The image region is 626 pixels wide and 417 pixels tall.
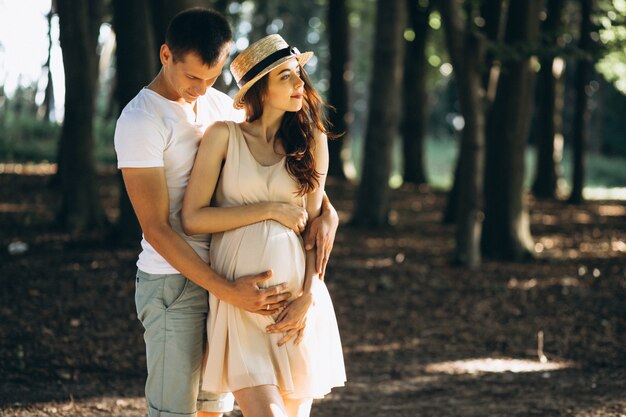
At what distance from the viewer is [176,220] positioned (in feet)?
13.3

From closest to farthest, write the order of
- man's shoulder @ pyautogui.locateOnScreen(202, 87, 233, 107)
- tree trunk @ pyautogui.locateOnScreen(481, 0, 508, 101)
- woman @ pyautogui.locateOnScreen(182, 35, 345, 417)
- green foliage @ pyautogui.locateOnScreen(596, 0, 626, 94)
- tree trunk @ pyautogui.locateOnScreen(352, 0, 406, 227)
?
1. woman @ pyautogui.locateOnScreen(182, 35, 345, 417)
2. man's shoulder @ pyautogui.locateOnScreen(202, 87, 233, 107)
3. tree trunk @ pyautogui.locateOnScreen(481, 0, 508, 101)
4. tree trunk @ pyautogui.locateOnScreen(352, 0, 406, 227)
5. green foliage @ pyautogui.locateOnScreen(596, 0, 626, 94)

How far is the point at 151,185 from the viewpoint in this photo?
12.5 ft

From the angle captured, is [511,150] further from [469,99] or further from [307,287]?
[307,287]

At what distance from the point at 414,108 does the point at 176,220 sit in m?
18.1

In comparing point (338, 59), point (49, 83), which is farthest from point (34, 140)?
point (338, 59)

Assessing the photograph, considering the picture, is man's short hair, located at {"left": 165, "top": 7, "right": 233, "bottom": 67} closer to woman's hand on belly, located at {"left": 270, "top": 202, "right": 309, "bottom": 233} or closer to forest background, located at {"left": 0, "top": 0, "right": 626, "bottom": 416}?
woman's hand on belly, located at {"left": 270, "top": 202, "right": 309, "bottom": 233}

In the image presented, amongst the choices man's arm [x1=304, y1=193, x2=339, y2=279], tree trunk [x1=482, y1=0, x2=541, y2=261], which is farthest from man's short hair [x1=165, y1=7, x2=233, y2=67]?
tree trunk [x1=482, y1=0, x2=541, y2=261]

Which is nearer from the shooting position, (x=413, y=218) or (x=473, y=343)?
(x=473, y=343)

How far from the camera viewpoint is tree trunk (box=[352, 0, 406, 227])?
1427 centimetres

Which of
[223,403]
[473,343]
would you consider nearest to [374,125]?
[473,343]

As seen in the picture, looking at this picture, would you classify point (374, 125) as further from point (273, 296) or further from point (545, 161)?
point (273, 296)

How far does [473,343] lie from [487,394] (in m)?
1.77

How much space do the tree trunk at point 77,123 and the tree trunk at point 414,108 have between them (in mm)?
10647

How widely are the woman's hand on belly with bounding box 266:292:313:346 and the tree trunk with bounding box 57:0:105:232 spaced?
880 cm
